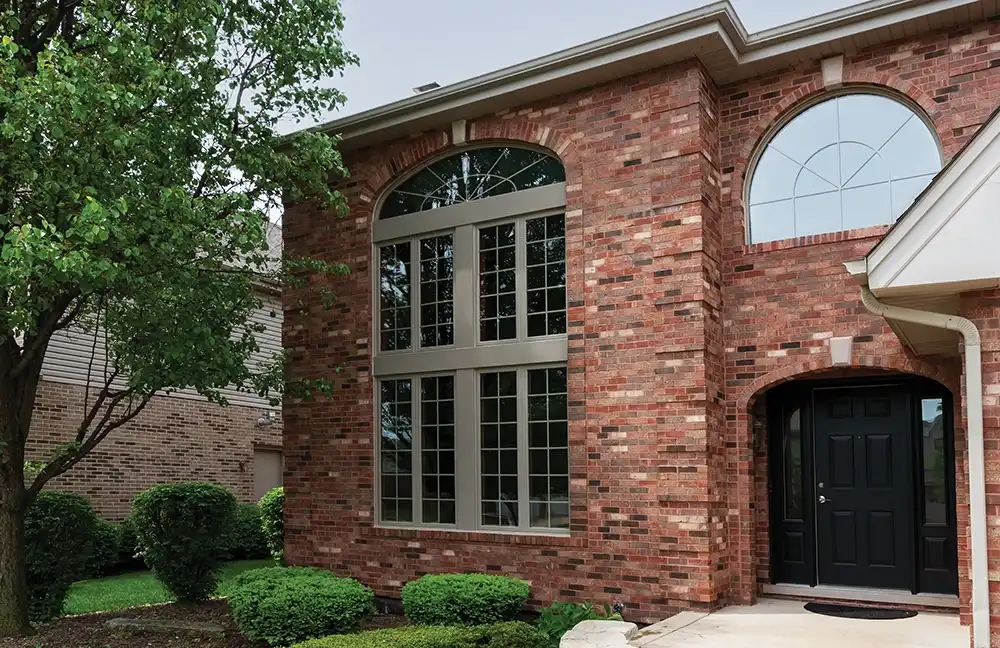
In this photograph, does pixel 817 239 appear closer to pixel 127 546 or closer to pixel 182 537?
pixel 182 537

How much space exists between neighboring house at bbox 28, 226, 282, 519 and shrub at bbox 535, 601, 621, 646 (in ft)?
22.4

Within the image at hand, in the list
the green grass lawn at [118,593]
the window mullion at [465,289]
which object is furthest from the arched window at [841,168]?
the green grass lawn at [118,593]

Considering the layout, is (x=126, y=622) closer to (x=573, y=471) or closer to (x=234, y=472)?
(x=573, y=471)

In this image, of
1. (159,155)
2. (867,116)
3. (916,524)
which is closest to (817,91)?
(867,116)

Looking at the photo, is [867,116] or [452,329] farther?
[452,329]

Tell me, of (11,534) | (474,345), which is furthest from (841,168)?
(11,534)

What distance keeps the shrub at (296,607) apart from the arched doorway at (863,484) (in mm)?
4032

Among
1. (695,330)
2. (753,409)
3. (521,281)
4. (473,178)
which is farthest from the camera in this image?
(473,178)

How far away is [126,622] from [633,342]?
19.6 ft

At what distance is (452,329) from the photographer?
1027 centimetres

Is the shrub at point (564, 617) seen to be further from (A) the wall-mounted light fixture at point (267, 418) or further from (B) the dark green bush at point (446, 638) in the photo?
(A) the wall-mounted light fixture at point (267, 418)

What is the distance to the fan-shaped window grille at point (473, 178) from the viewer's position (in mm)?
9789

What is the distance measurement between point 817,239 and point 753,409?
1758 millimetres

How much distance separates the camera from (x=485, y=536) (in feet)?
31.4
